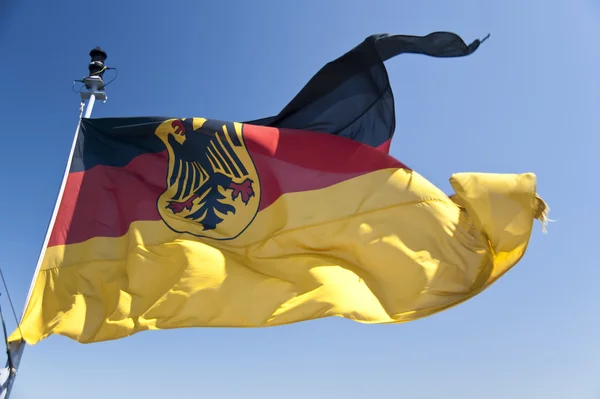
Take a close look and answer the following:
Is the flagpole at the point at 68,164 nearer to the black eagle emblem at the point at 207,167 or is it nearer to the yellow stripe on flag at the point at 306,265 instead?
the yellow stripe on flag at the point at 306,265

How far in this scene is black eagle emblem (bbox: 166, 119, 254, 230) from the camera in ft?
25.0

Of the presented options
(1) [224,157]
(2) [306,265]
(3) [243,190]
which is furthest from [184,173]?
(2) [306,265]

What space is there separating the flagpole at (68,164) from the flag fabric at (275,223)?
0.51ft

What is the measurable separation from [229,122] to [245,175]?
984 millimetres

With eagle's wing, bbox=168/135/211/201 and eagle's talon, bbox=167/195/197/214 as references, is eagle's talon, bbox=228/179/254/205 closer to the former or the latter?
eagle's wing, bbox=168/135/211/201

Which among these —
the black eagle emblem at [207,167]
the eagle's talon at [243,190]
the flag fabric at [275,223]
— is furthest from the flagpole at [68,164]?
the eagle's talon at [243,190]

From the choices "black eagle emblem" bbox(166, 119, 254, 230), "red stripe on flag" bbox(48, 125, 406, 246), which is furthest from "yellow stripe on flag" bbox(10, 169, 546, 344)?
"black eagle emblem" bbox(166, 119, 254, 230)

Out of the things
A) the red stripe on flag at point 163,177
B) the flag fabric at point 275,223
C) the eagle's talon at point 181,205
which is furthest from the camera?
the eagle's talon at point 181,205

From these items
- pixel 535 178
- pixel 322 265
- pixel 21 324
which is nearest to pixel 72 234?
pixel 21 324

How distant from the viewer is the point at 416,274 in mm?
6492

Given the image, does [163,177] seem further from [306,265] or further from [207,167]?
[306,265]

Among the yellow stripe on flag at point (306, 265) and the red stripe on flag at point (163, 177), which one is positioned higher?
the red stripe on flag at point (163, 177)

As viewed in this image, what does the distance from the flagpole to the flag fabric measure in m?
0.16

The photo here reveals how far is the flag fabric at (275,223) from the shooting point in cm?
622
